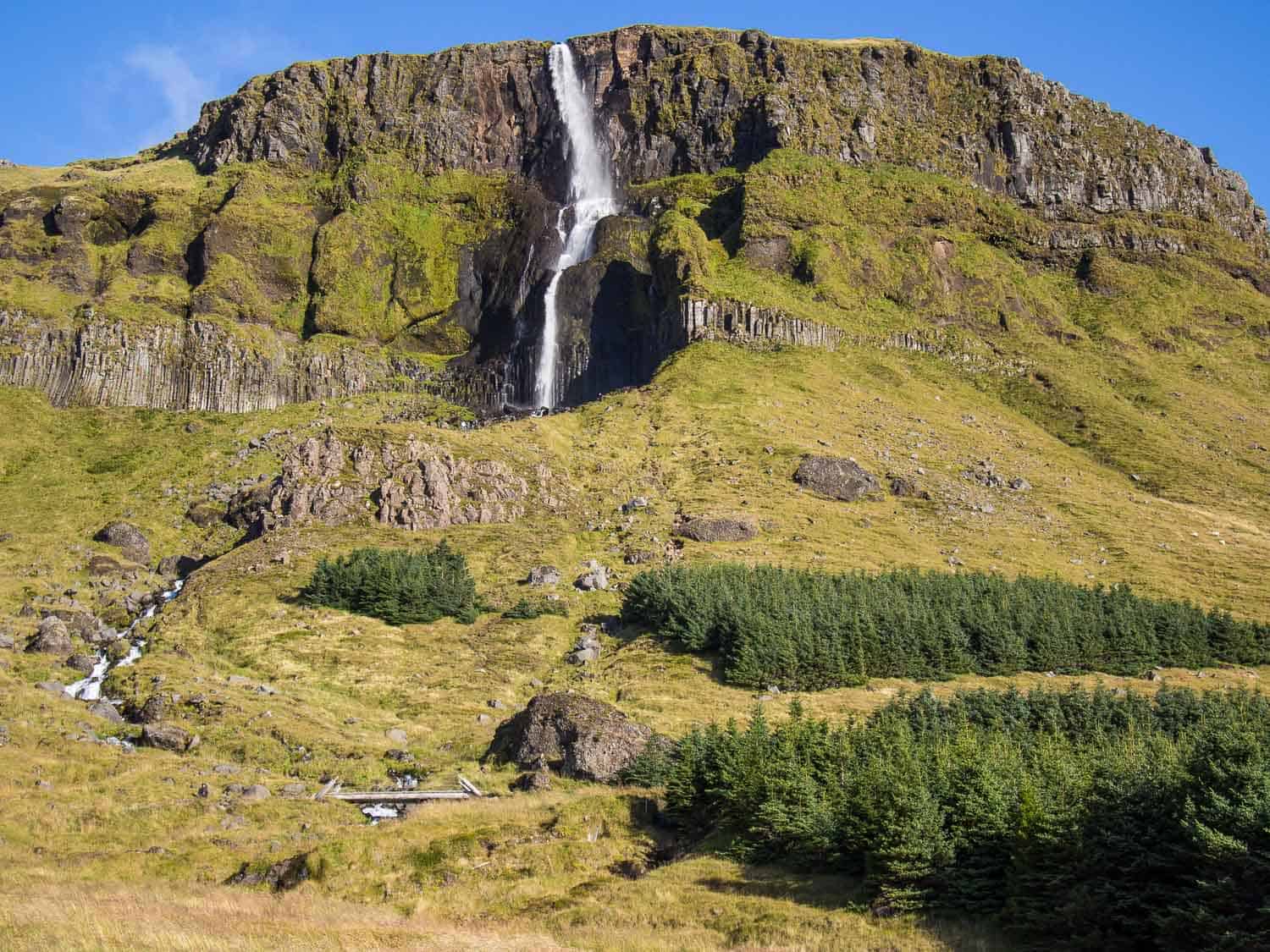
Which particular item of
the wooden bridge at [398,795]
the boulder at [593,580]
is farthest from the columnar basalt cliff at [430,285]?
the wooden bridge at [398,795]

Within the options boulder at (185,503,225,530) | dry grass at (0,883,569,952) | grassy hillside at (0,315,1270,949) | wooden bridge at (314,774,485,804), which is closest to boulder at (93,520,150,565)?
grassy hillside at (0,315,1270,949)

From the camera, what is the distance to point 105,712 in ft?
213

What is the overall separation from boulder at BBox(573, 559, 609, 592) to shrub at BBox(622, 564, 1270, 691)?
6286mm

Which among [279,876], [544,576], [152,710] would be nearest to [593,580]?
[544,576]

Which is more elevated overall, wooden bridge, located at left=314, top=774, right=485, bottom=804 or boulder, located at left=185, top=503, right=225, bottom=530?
boulder, located at left=185, top=503, right=225, bottom=530

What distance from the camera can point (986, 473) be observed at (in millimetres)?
127250

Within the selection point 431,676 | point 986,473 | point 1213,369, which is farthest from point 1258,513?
point 431,676

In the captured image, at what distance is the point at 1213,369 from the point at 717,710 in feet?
469

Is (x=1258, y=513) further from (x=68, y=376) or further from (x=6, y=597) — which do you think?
(x=68, y=376)

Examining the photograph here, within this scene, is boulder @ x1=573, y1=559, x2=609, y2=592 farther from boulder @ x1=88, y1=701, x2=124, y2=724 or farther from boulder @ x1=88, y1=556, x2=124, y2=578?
boulder @ x1=88, y1=556, x2=124, y2=578

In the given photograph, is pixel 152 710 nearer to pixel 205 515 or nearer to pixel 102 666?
pixel 102 666

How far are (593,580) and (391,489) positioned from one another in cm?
2421

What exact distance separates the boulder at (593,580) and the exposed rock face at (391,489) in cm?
1485

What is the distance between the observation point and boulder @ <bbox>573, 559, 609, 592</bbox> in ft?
313
